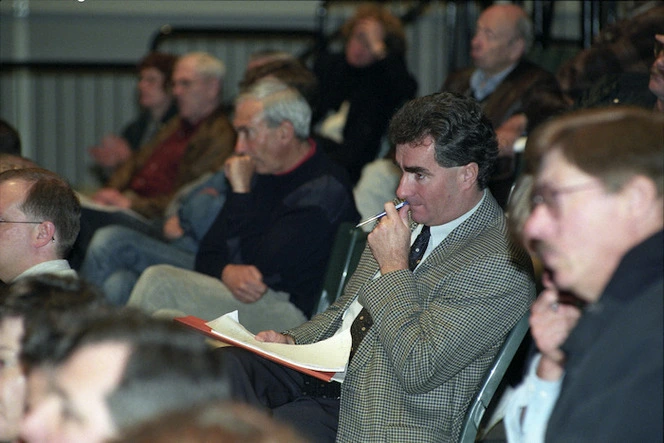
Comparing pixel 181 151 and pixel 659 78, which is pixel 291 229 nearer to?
pixel 659 78

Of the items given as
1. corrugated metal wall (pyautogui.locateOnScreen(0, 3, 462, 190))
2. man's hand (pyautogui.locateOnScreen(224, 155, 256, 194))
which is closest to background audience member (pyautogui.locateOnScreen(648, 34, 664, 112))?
man's hand (pyautogui.locateOnScreen(224, 155, 256, 194))

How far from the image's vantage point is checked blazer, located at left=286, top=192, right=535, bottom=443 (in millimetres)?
2408

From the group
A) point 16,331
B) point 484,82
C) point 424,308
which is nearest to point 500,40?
point 484,82

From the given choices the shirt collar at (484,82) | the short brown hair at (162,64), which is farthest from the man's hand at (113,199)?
the shirt collar at (484,82)

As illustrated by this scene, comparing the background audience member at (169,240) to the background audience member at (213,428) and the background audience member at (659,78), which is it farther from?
the background audience member at (213,428)

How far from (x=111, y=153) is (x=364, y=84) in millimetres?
1872

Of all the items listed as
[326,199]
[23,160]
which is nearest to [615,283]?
[326,199]

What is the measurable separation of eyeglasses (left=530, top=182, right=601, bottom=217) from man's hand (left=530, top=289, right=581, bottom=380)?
0.25m

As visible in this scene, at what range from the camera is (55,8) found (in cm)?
811

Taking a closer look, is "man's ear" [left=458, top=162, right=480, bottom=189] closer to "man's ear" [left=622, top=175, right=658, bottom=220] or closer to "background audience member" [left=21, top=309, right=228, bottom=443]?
"man's ear" [left=622, top=175, right=658, bottom=220]

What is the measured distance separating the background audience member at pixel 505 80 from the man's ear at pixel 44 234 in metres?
1.92

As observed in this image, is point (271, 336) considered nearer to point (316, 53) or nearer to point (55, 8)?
point (316, 53)

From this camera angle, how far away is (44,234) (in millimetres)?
2834

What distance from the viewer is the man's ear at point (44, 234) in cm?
283
